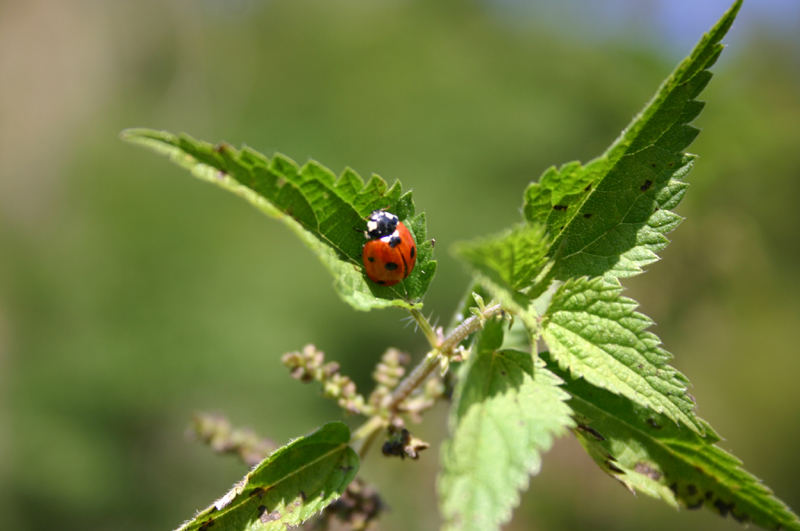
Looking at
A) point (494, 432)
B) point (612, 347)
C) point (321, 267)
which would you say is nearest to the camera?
point (494, 432)

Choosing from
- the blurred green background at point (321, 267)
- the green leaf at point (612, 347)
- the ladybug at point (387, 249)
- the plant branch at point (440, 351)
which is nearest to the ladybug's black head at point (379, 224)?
the ladybug at point (387, 249)

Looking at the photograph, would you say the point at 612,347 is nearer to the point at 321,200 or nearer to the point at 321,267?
the point at 321,200

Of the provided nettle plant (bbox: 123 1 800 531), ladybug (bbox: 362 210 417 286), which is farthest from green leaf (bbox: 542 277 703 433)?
ladybug (bbox: 362 210 417 286)

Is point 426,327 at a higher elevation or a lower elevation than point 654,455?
higher

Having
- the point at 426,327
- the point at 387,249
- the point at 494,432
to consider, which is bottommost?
the point at 494,432

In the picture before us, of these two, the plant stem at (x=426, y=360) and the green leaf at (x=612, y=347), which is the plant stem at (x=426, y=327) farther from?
the green leaf at (x=612, y=347)

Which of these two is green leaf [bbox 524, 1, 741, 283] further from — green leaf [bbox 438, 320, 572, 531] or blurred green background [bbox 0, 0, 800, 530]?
blurred green background [bbox 0, 0, 800, 530]

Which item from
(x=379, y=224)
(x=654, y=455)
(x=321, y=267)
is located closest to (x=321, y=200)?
(x=379, y=224)
